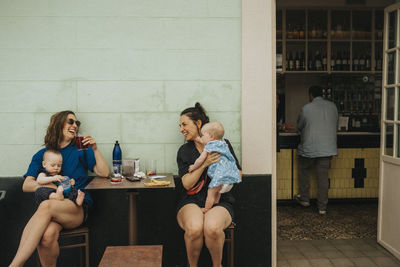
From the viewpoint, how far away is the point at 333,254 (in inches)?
156

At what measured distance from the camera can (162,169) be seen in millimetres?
3459

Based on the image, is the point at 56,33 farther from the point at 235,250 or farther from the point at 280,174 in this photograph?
the point at 280,174

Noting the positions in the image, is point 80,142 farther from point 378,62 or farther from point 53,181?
point 378,62

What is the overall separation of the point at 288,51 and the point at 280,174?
2.43m

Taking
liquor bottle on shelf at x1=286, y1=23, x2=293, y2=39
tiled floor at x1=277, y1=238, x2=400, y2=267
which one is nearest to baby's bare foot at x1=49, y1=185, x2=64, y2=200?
tiled floor at x1=277, y1=238, x2=400, y2=267

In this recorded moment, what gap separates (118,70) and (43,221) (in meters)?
1.37

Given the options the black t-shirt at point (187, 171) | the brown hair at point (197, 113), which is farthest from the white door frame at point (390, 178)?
the brown hair at point (197, 113)

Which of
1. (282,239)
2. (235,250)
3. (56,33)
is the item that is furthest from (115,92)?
(282,239)

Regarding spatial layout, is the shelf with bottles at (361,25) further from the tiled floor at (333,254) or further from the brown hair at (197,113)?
the brown hair at (197,113)

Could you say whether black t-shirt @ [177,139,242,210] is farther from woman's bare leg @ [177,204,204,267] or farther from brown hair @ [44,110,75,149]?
brown hair @ [44,110,75,149]

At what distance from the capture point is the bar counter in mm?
5902

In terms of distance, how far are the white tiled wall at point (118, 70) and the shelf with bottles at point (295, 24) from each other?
3772 mm

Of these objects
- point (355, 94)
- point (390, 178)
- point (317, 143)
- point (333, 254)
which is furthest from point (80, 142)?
point (355, 94)

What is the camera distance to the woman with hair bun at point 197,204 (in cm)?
283
